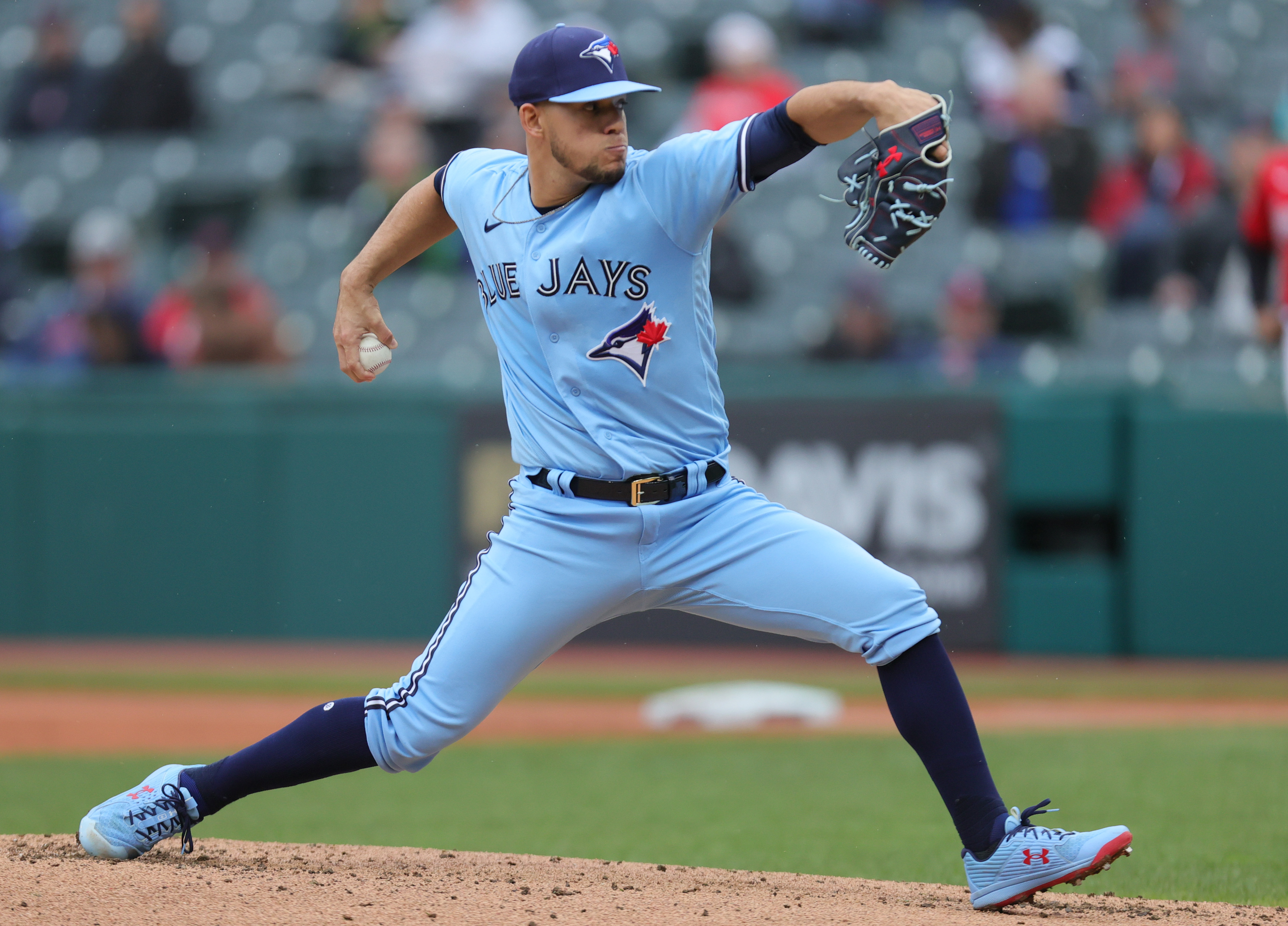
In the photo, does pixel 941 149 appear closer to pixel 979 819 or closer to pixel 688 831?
pixel 979 819

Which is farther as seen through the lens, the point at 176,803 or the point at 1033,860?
the point at 176,803

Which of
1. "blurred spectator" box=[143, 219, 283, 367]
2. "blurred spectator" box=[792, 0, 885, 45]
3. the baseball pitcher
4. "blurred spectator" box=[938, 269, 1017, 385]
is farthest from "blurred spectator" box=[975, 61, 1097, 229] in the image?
the baseball pitcher

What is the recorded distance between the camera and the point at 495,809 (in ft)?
17.6

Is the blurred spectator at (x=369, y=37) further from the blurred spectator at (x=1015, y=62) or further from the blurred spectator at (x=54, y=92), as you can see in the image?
the blurred spectator at (x=1015, y=62)

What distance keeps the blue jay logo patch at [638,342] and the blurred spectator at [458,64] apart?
7.69m

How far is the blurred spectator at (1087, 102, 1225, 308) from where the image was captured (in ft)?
30.3

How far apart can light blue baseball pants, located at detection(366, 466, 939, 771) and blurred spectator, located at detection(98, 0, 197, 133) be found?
9.85 metres

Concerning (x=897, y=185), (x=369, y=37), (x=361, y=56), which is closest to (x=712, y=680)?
(x=897, y=185)

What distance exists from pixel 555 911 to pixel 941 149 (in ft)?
5.70

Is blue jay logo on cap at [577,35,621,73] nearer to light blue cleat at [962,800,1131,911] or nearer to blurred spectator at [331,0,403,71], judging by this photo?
light blue cleat at [962,800,1131,911]

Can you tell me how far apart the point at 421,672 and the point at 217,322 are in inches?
262

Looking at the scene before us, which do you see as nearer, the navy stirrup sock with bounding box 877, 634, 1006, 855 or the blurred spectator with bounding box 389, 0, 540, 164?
the navy stirrup sock with bounding box 877, 634, 1006, 855

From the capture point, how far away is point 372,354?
3.76m

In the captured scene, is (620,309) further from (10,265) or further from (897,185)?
(10,265)
